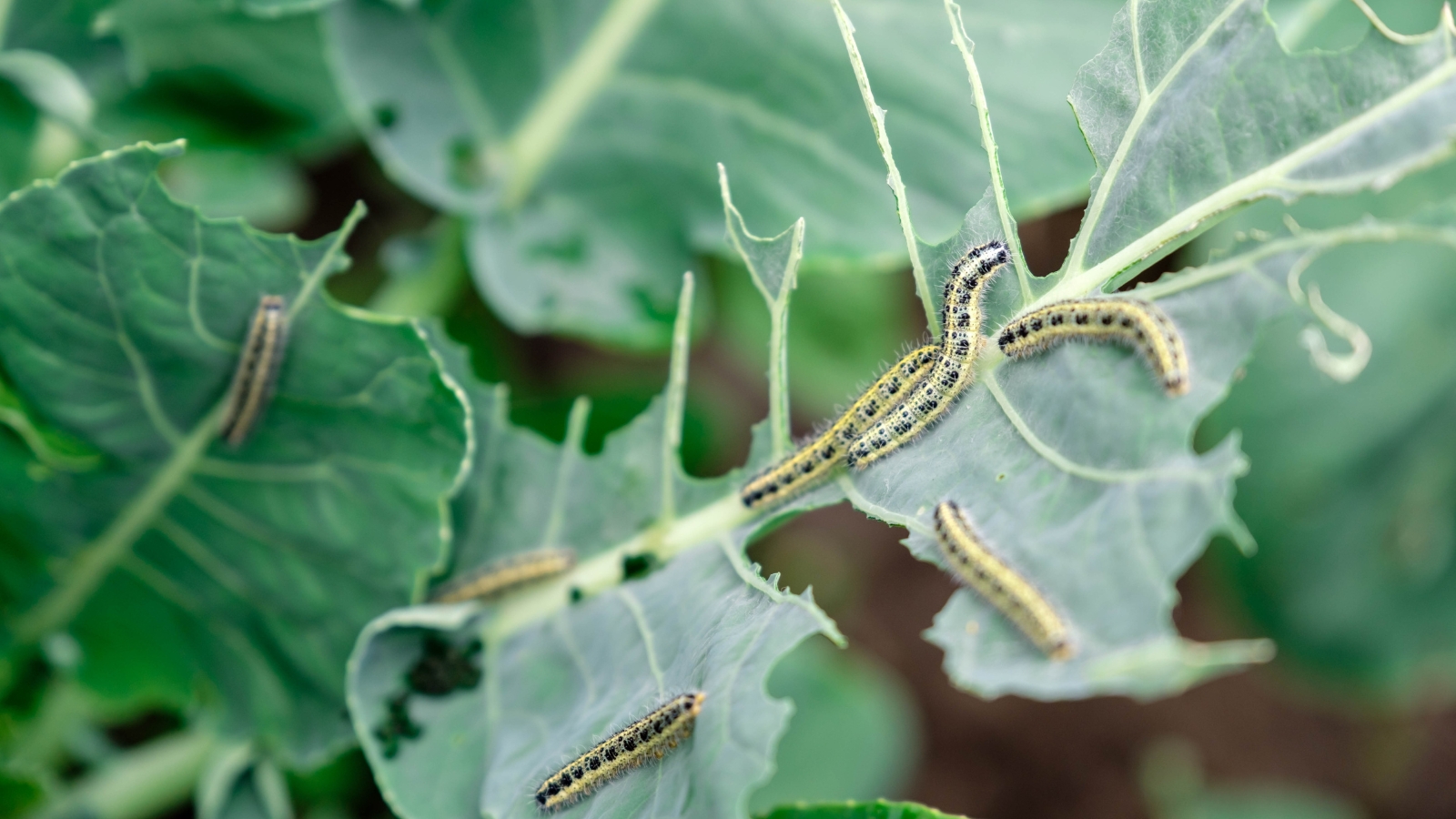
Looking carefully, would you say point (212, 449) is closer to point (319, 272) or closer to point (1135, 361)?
point (319, 272)

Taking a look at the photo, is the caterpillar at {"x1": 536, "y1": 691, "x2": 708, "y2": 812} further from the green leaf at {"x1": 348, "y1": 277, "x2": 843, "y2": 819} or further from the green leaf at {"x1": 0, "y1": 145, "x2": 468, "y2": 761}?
the green leaf at {"x1": 0, "y1": 145, "x2": 468, "y2": 761}

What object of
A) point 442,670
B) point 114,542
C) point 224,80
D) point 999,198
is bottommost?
point 442,670

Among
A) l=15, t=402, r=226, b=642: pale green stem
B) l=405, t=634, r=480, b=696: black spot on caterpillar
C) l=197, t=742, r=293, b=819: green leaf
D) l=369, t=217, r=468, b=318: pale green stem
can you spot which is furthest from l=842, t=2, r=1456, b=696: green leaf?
l=369, t=217, r=468, b=318: pale green stem

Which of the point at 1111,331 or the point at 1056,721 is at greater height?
the point at 1111,331

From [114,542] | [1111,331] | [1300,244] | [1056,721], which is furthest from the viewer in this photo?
[1056,721]

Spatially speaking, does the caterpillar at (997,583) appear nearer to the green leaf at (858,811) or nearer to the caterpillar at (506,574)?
the green leaf at (858,811)

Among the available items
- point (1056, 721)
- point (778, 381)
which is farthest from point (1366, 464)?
point (778, 381)
